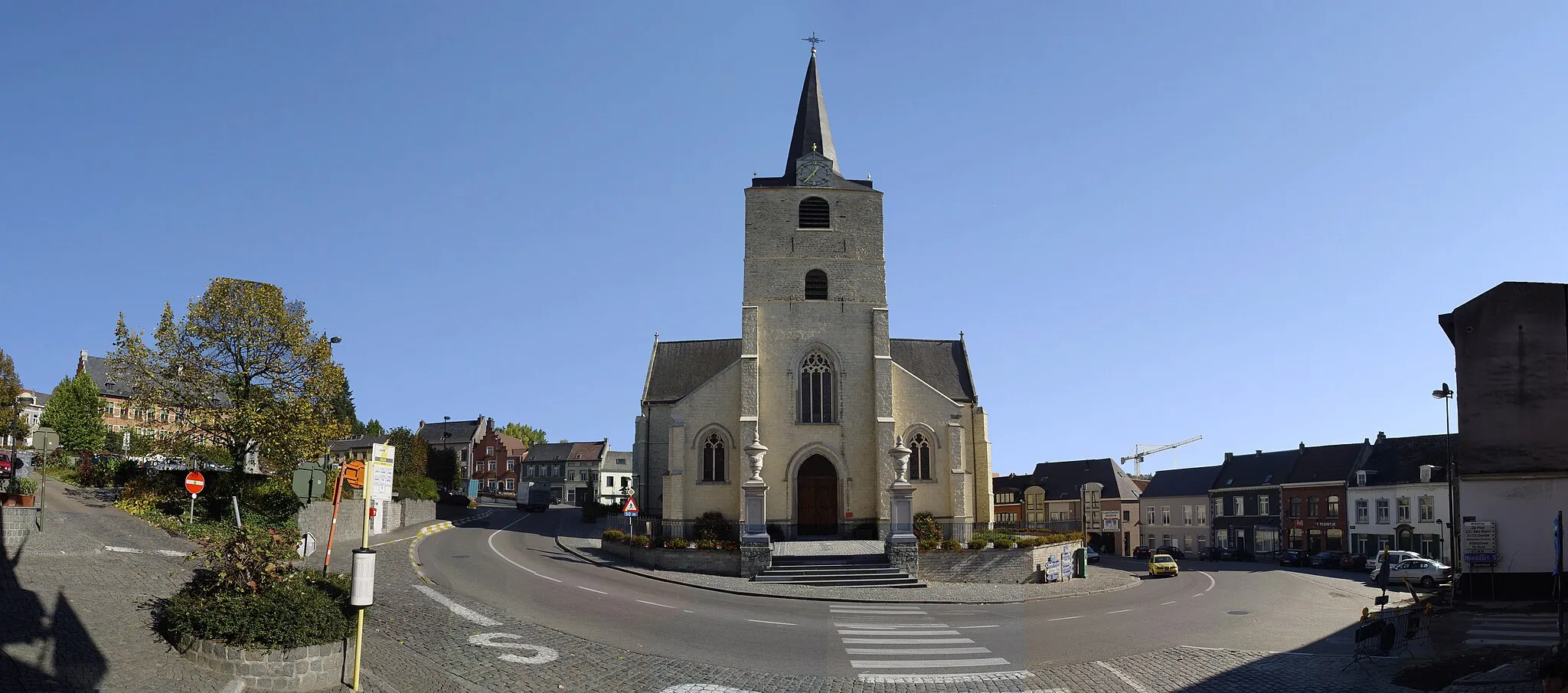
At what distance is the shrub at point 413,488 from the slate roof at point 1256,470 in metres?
52.8

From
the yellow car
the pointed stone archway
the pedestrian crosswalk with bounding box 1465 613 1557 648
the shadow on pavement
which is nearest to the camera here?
the shadow on pavement

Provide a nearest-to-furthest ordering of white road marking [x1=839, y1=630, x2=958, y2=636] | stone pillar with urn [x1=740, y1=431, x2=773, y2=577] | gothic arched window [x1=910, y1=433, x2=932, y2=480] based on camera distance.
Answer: white road marking [x1=839, y1=630, x2=958, y2=636], stone pillar with urn [x1=740, y1=431, x2=773, y2=577], gothic arched window [x1=910, y1=433, x2=932, y2=480]

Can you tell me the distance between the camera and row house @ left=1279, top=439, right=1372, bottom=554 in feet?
193

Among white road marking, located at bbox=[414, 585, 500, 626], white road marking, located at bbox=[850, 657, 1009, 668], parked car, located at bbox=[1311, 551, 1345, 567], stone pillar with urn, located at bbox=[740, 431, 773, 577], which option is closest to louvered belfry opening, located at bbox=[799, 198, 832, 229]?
stone pillar with urn, located at bbox=[740, 431, 773, 577]

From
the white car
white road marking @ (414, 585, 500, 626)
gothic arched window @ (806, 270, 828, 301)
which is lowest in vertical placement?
the white car

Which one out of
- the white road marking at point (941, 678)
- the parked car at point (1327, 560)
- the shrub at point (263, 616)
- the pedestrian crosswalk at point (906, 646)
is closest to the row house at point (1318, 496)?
the parked car at point (1327, 560)

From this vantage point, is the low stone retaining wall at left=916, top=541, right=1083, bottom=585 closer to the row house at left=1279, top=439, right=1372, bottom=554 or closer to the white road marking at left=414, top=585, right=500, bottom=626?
the white road marking at left=414, top=585, right=500, bottom=626

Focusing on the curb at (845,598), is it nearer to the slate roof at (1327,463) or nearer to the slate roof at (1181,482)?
the slate roof at (1327,463)

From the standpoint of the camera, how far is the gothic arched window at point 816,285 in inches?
1447

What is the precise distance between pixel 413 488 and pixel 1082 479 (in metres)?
52.0

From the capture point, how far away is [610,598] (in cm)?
2194

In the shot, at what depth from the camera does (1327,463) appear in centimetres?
6106

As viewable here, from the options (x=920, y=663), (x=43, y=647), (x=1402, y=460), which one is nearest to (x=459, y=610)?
(x=43, y=647)

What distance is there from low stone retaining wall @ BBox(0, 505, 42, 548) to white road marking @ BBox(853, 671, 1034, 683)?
16.2 m
